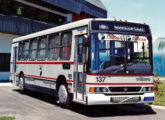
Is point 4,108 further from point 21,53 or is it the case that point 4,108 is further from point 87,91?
point 21,53

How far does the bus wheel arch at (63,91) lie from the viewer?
11164mm

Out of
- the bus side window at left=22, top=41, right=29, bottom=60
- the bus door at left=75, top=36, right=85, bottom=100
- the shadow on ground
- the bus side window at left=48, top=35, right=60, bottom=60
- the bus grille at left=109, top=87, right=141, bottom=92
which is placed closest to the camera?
the bus grille at left=109, top=87, right=141, bottom=92

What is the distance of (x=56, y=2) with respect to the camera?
103ft

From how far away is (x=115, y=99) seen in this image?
9656 millimetres

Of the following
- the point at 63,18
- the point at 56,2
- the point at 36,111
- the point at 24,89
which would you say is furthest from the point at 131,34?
the point at 63,18

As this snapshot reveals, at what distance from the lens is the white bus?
31.5ft

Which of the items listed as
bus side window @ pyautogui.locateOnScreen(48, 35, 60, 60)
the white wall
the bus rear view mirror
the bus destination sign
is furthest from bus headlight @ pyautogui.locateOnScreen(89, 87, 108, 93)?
the white wall

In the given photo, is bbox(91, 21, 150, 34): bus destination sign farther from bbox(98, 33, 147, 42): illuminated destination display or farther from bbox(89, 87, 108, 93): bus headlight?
bbox(89, 87, 108, 93): bus headlight

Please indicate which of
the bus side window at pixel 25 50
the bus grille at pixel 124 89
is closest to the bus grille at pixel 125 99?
the bus grille at pixel 124 89

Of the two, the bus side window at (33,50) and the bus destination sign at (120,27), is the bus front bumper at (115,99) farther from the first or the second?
the bus side window at (33,50)

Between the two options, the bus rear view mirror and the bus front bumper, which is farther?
the bus rear view mirror

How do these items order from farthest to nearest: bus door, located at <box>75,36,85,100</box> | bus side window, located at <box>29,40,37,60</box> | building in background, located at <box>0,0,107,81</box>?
building in background, located at <box>0,0,107,81</box>, bus side window, located at <box>29,40,37,60</box>, bus door, located at <box>75,36,85,100</box>

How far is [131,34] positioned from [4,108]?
208 inches

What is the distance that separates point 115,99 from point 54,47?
3990 millimetres
